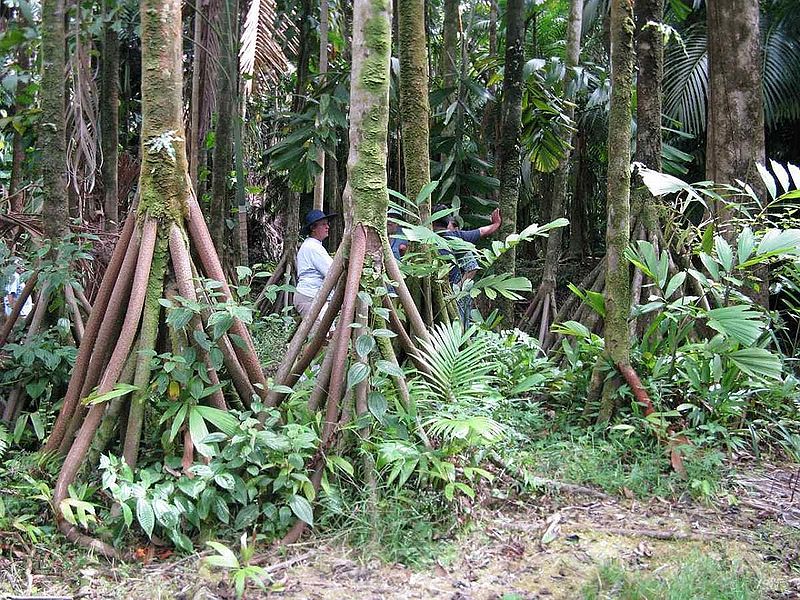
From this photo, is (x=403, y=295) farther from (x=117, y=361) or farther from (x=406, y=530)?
(x=117, y=361)

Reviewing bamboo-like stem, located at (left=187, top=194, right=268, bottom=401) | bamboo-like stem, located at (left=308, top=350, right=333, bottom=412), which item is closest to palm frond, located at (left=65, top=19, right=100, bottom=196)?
bamboo-like stem, located at (left=187, top=194, right=268, bottom=401)

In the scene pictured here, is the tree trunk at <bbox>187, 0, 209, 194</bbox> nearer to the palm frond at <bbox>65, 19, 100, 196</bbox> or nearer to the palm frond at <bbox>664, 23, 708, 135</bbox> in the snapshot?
the palm frond at <bbox>65, 19, 100, 196</bbox>

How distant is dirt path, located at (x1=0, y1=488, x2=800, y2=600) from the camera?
3137 millimetres

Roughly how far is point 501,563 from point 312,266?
11.8 ft

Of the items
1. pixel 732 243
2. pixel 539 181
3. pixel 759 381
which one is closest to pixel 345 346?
pixel 759 381

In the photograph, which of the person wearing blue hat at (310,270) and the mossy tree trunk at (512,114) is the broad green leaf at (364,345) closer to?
the person wearing blue hat at (310,270)

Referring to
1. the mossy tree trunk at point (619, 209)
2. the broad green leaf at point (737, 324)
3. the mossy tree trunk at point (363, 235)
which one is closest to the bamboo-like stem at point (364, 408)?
the mossy tree trunk at point (363, 235)

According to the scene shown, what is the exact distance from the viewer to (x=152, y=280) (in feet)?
13.0

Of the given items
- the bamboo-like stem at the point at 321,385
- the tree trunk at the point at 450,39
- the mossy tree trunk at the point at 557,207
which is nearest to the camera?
the bamboo-like stem at the point at 321,385

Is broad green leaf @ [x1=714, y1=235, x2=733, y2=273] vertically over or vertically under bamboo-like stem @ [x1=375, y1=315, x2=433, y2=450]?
over

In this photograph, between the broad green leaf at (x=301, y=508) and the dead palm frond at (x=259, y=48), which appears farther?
the dead palm frond at (x=259, y=48)

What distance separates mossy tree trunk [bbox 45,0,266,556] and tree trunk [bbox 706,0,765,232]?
4.10 metres

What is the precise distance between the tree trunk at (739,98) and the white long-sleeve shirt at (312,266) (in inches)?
128

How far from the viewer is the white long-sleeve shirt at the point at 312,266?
21.1 ft
